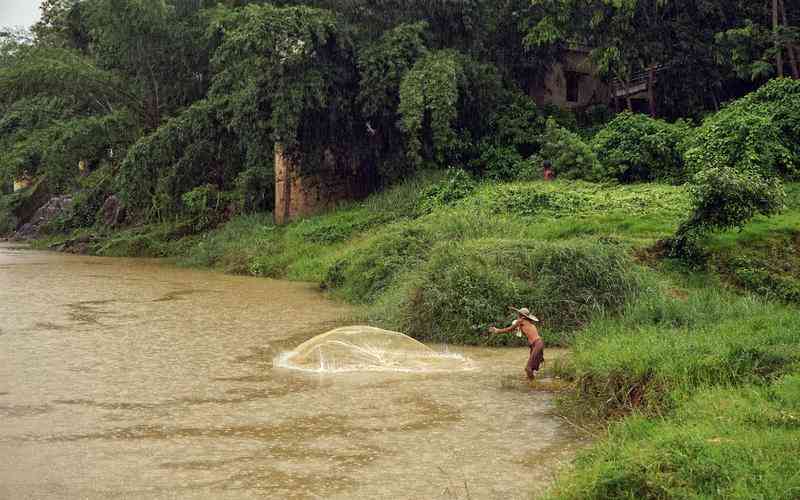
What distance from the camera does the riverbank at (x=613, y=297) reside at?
527cm

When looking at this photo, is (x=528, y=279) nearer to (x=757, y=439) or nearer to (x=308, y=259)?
(x=757, y=439)

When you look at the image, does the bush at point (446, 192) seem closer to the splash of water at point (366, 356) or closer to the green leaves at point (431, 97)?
the green leaves at point (431, 97)

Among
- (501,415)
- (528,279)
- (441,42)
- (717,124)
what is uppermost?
(441,42)

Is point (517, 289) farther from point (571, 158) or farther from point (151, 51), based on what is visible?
point (151, 51)

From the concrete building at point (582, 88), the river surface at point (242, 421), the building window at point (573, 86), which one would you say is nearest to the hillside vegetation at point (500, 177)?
the concrete building at point (582, 88)

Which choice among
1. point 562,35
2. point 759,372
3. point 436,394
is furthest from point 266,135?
point 759,372

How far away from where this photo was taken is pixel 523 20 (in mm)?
25656

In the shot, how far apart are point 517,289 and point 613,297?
120 centimetres

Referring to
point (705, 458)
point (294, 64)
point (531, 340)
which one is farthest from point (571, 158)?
point (705, 458)

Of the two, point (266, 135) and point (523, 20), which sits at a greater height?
point (523, 20)

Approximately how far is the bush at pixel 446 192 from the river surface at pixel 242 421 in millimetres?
7110

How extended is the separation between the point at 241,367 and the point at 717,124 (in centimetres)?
1179

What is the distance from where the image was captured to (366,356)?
9.34 m

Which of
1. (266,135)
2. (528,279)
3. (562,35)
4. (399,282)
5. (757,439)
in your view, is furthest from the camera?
(562,35)
